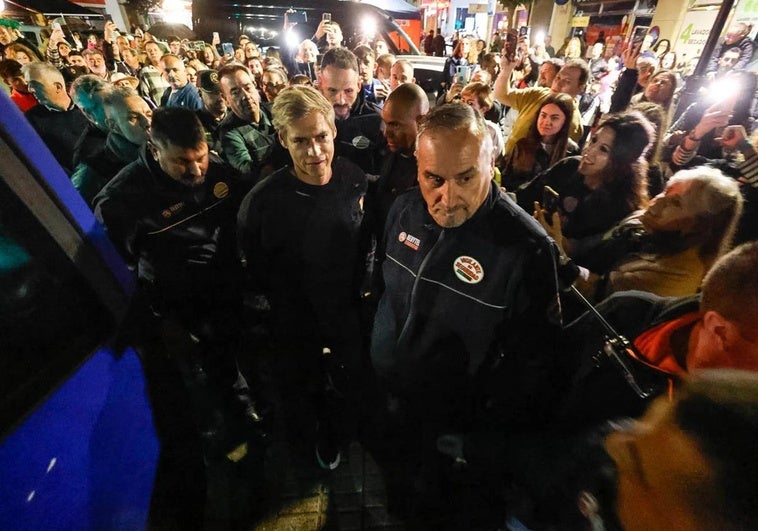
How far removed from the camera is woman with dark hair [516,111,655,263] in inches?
102

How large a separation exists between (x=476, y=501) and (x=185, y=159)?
2732 mm

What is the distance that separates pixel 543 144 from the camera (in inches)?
145

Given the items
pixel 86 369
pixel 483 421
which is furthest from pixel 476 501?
pixel 86 369

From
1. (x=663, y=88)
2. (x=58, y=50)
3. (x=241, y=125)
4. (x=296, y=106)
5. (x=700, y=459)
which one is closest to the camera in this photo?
(x=700, y=459)

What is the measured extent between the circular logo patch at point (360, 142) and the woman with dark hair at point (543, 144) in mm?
1518

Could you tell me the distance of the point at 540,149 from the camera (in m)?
3.70

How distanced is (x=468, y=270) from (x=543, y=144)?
267 cm

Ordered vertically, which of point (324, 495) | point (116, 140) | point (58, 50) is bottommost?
point (324, 495)

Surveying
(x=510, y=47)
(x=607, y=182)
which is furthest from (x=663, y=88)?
(x=607, y=182)

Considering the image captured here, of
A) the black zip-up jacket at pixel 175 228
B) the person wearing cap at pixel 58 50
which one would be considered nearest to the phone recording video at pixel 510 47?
the black zip-up jacket at pixel 175 228

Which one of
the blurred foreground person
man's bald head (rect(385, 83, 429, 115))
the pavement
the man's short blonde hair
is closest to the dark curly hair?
man's bald head (rect(385, 83, 429, 115))

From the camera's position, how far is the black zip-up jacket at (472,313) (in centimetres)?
162

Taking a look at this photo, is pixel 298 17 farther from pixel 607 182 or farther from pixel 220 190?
pixel 607 182

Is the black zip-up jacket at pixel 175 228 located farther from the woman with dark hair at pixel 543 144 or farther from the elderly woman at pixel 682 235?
the woman with dark hair at pixel 543 144
